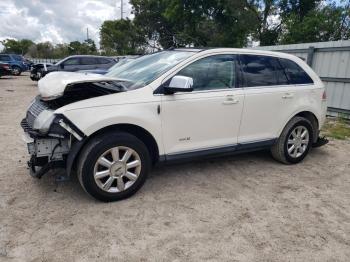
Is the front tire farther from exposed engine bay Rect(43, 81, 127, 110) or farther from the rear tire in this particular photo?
the rear tire

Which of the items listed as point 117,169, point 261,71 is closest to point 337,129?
point 261,71

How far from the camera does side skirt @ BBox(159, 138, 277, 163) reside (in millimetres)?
3811

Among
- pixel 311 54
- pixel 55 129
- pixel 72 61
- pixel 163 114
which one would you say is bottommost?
pixel 55 129

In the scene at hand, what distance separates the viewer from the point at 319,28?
76.0 feet

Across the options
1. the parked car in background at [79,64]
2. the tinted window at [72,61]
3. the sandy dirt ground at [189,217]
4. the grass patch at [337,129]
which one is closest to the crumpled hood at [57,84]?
the sandy dirt ground at [189,217]

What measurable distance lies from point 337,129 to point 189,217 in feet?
18.7

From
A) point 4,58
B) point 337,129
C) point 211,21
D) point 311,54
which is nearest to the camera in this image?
point 337,129

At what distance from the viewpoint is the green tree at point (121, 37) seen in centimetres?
4538

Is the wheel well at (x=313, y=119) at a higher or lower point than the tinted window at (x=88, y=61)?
lower

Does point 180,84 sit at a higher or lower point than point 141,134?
higher

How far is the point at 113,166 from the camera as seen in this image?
3.42 metres

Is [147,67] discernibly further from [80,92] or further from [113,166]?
[113,166]

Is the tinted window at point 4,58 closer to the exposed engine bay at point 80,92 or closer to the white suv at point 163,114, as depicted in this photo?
the white suv at point 163,114

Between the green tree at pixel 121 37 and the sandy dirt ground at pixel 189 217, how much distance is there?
142 ft
